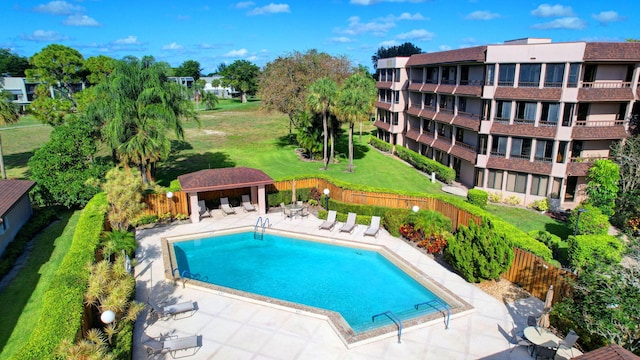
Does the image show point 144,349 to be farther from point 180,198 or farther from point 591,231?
point 591,231

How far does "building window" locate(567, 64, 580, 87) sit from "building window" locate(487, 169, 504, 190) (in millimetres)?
8426

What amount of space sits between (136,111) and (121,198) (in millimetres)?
9181

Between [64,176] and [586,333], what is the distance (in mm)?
29777

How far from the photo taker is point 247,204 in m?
28.5

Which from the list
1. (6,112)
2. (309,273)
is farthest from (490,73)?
(6,112)

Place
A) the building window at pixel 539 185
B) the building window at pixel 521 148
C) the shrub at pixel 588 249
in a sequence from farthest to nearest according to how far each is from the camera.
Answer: the building window at pixel 521 148
the building window at pixel 539 185
the shrub at pixel 588 249

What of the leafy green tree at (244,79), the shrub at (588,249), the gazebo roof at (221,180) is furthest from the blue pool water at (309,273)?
the leafy green tree at (244,79)

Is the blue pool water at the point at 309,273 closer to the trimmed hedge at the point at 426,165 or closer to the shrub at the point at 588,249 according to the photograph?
the shrub at the point at 588,249

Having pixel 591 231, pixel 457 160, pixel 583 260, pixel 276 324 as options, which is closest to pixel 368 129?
pixel 457 160

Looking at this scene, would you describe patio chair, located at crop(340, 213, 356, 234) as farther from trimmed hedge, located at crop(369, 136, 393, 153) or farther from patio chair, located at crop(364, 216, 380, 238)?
trimmed hedge, located at crop(369, 136, 393, 153)

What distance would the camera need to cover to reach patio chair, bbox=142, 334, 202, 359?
13094mm

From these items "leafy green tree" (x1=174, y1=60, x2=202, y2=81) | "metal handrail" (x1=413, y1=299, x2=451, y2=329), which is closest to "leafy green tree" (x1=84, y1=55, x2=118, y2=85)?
"metal handrail" (x1=413, y1=299, x2=451, y2=329)

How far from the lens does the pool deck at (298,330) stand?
1359 centimetres

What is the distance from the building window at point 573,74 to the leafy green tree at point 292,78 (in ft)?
88.8
